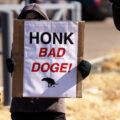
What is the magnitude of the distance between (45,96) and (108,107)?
113 inches

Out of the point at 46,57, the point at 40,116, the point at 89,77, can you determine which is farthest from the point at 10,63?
the point at 89,77

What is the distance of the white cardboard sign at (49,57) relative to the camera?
412cm

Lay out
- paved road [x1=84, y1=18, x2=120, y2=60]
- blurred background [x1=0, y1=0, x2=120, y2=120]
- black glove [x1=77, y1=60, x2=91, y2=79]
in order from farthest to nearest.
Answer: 1. paved road [x1=84, y1=18, x2=120, y2=60]
2. blurred background [x1=0, y1=0, x2=120, y2=120]
3. black glove [x1=77, y1=60, x2=91, y2=79]

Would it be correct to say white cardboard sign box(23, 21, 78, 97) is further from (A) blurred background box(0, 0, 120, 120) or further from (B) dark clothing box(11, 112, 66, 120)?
(A) blurred background box(0, 0, 120, 120)

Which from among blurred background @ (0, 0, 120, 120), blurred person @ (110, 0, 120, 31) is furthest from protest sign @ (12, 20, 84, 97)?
blurred background @ (0, 0, 120, 120)

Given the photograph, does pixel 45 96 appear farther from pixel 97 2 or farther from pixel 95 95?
pixel 97 2

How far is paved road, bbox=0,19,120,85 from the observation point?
40.2ft

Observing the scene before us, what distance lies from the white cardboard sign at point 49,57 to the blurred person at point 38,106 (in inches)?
2.1

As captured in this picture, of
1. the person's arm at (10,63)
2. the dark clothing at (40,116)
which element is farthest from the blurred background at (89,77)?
the person's arm at (10,63)

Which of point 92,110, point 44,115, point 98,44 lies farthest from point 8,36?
point 98,44

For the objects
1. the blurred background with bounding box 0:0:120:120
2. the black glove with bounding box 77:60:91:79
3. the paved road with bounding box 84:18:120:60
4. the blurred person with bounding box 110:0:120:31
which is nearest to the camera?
the blurred person with bounding box 110:0:120:31

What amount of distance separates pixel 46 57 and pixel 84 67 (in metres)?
0.31

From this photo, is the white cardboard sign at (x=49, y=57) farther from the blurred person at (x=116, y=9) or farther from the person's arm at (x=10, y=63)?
the blurred person at (x=116, y=9)

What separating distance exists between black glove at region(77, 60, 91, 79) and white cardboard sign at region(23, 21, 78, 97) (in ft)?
0.20
